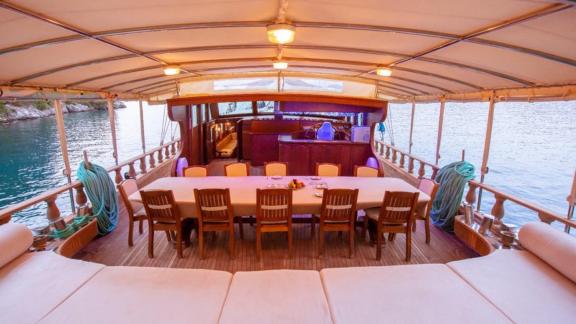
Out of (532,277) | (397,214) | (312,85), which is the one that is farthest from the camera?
(312,85)

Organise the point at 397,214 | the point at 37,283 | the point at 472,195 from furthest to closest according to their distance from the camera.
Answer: the point at 472,195
the point at 397,214
the point at 37,283

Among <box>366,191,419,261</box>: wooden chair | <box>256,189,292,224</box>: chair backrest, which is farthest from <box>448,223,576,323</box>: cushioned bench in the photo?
<box>256,189,292,224</box>: chair backrest

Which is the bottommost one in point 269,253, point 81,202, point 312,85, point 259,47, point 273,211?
point 269,253

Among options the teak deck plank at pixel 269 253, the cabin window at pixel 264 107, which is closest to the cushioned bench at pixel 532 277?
the teak deck plank at pixel 269 253

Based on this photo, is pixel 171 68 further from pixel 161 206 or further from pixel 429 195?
pixel 429 195

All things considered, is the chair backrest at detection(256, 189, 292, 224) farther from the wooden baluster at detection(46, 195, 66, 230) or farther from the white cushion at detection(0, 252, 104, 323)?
the wooden baluster at detection(46, 195, 66, 230)

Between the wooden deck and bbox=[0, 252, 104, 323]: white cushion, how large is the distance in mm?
976

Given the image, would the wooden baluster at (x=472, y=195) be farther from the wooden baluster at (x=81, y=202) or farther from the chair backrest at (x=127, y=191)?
the wooden baluster at (x=81, y=202)

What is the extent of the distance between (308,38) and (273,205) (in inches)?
77.7

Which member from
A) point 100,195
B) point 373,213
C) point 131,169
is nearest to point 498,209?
point 373,213

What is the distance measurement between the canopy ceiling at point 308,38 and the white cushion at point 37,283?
6.10 ft

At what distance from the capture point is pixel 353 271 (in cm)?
→ 223

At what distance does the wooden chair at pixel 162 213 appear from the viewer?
3170 millimetres

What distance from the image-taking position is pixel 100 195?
12.8 ft
